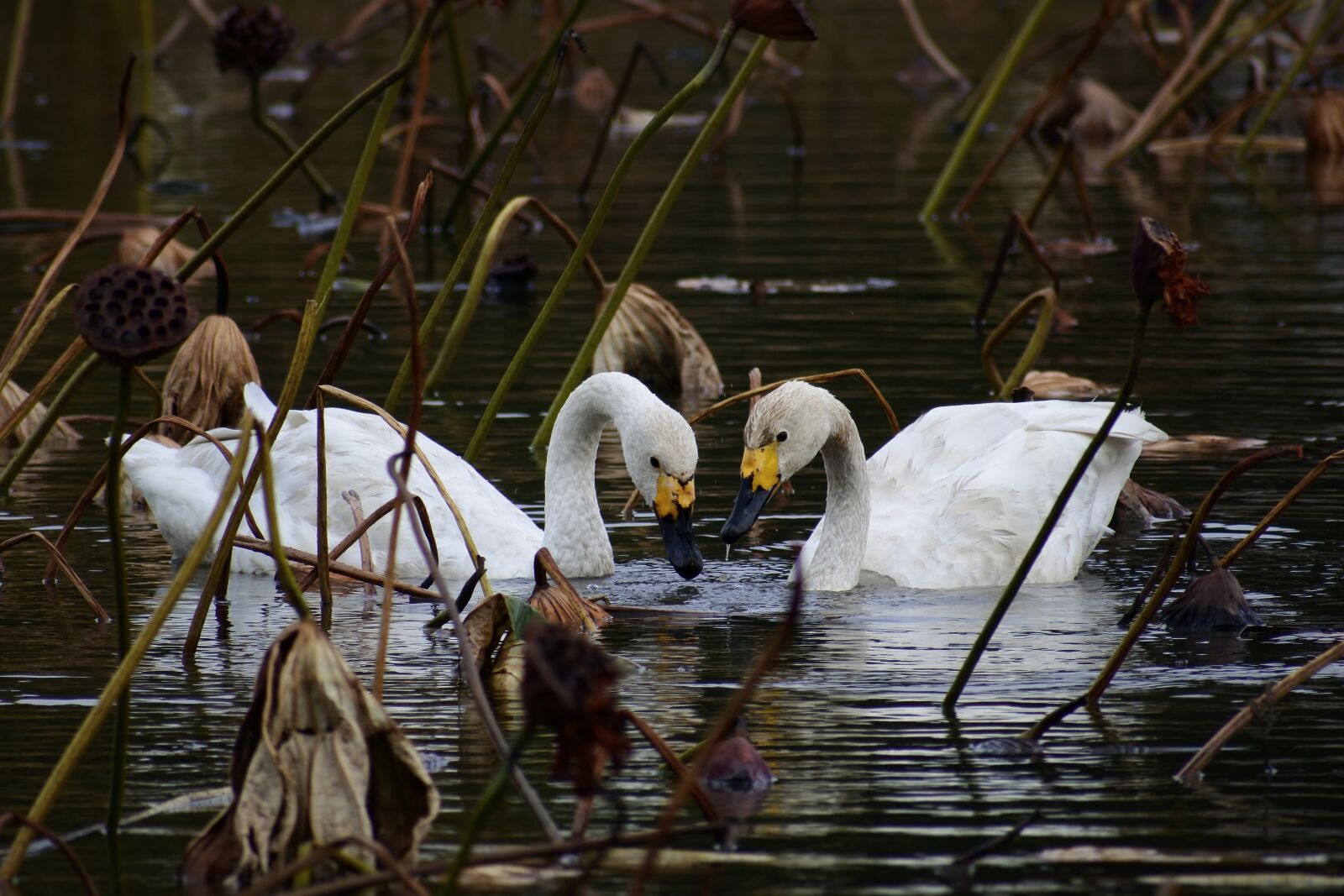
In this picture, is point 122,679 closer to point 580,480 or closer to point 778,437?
point 778,437

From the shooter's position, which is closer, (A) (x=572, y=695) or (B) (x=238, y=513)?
(A) (x=572, y=695)

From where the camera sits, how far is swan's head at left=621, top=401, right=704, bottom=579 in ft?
23.2

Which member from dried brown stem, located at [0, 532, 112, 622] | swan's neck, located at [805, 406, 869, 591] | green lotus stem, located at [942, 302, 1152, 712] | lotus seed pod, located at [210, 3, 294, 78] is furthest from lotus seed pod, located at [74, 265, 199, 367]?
lotus seed pod, located at [210, 3, 294, 78]

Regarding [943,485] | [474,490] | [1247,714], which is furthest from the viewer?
[943,485]

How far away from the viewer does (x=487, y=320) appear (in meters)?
12.5

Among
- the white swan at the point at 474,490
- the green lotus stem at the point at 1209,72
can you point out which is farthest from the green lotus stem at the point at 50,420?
the green lotus stem at the point at 1209,72

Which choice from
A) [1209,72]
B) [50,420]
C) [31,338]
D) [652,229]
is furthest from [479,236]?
[1209,72]

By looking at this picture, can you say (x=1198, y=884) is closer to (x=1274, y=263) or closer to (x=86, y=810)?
(x=86, y=810)

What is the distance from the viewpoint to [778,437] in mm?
7285

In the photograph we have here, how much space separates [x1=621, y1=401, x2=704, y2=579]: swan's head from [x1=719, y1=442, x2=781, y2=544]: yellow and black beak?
0.48 feet

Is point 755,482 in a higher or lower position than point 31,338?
lower

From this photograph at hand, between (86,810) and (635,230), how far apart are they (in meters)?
10.8

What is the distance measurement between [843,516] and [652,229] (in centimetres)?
129

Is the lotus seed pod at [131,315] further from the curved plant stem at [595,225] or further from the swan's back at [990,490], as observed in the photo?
the swan's back at [990,490]
